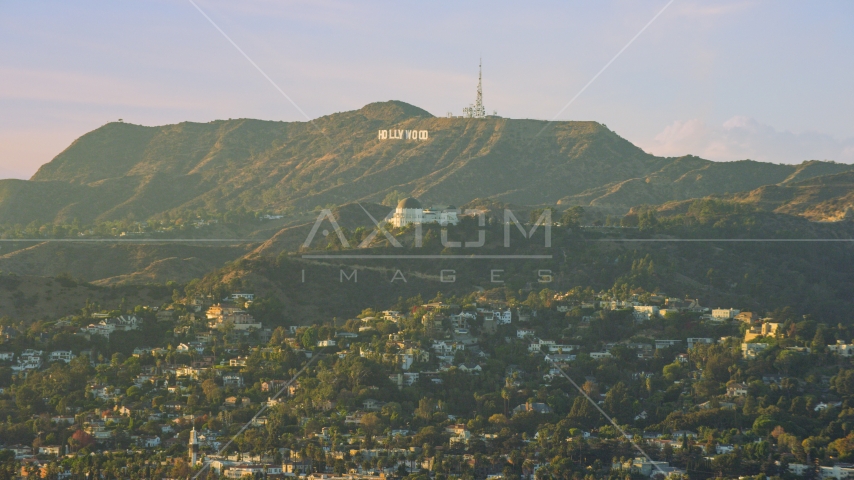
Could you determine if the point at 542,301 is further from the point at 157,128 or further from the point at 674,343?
the point at 157,128

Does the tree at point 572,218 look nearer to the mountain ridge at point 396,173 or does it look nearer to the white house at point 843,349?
the mountain ridge at point 396,173

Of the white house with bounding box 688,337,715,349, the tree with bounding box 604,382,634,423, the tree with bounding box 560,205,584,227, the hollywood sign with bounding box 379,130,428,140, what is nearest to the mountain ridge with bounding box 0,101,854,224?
the hollywood sign with bounding box 379,130,428,140

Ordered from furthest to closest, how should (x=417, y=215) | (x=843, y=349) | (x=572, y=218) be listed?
(x=572, y=218)
(x=417, y=215)
(x=843, y=349)

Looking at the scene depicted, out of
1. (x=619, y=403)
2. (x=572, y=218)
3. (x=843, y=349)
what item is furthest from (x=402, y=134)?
(x=619, y=403)

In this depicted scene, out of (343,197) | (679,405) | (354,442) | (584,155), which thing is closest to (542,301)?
(679,405)

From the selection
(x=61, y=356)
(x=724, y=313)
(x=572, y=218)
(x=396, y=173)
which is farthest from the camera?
(x=396, y=173)

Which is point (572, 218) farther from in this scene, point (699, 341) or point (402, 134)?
point (402, 134)

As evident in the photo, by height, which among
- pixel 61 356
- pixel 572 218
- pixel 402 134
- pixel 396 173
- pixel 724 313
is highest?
pixel 402 134
